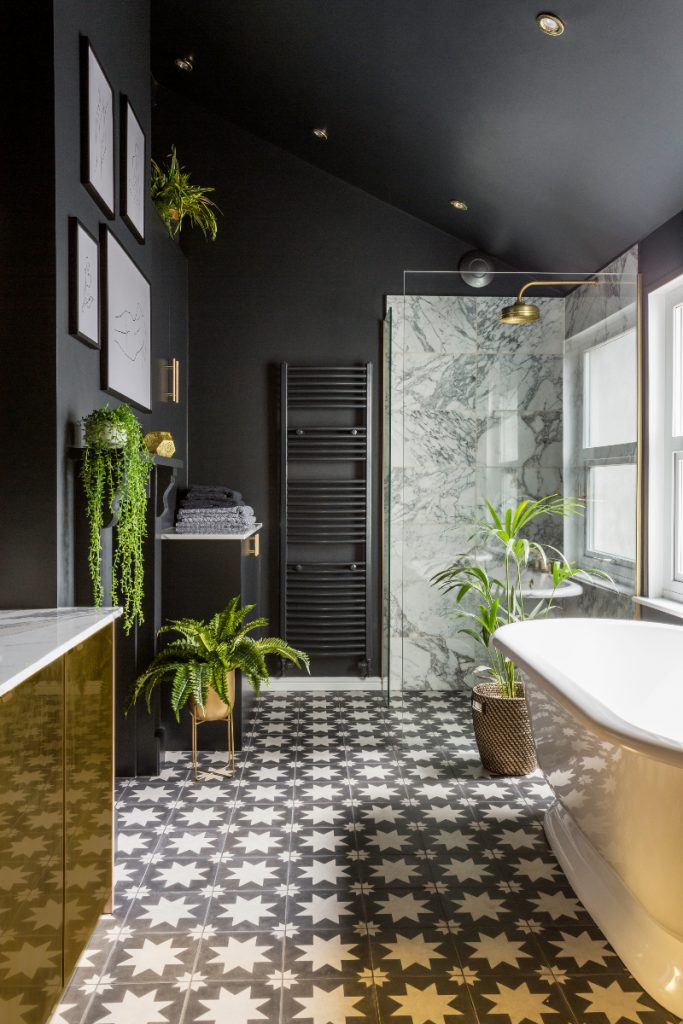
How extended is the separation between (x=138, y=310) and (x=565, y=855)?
2.61 m

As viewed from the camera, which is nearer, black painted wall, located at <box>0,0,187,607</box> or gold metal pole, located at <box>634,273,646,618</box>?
black painted wall, located at <box>0,0,187,607</box>

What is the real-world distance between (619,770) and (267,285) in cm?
380

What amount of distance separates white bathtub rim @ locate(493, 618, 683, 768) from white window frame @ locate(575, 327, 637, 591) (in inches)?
36.2

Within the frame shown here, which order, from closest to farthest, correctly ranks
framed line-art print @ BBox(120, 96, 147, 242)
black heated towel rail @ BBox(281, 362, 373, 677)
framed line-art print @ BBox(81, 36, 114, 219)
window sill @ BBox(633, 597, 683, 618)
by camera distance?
framed line-art print @ BBox(81, 36, 114, 219)
framed line-art print @ BBox(120, 96, 147, 242)
window sill @ BBox(633, 597, 683, 618)
black heated towel rail @ BBox(281, 362, 373, 677)

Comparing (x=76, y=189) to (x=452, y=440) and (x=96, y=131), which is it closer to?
(x=96, y=131)

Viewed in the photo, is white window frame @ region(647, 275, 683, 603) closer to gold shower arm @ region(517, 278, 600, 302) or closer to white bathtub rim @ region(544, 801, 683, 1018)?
gold shower arm @ region(517, 278, 600, 302)

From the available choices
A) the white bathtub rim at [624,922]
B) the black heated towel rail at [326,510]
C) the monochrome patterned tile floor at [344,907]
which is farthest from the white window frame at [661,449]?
the black heated towel rail at [326,510]

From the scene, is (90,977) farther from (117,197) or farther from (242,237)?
(242,237)

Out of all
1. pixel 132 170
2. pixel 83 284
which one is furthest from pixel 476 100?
pixel 83 284

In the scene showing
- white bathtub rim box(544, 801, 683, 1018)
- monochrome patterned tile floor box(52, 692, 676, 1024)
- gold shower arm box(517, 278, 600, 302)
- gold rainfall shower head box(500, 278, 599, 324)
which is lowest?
monochrome patterned tile floor box(52, 692, 676, 1024)

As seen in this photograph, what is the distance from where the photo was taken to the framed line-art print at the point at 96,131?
2.62 m

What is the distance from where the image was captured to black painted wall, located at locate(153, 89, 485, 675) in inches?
197

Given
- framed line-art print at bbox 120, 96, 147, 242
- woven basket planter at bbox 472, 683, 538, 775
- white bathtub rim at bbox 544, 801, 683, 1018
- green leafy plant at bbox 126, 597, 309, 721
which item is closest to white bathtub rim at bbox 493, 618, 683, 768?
white bathtub rim at bbox 544, 801, 683, 1018

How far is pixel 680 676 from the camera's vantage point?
2.89 metres
